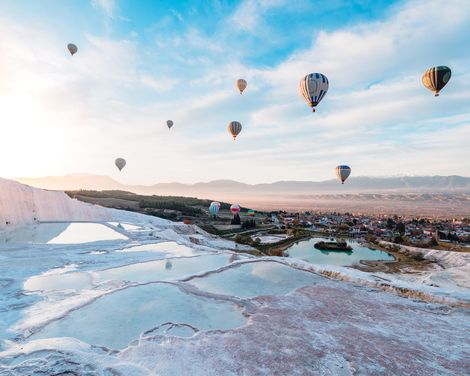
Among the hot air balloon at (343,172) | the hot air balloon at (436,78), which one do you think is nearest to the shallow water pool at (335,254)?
the hot air balloon at (343,172)

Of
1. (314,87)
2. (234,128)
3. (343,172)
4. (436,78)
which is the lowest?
(343,172)

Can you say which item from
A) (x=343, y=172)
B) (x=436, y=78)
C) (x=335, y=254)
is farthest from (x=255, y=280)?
(x=343, y=172)

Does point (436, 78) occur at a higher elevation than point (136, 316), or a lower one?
higher

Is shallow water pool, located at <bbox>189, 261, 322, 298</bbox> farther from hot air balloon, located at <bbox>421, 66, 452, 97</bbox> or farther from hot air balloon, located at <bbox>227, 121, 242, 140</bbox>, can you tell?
hot air balloon, located at <bbox>227, 121, 242, 140</bbox>

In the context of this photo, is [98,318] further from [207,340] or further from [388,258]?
[388,258]

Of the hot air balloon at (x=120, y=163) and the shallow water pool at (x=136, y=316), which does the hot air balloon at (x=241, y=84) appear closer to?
the hot air balloon at (x=120, y=163)

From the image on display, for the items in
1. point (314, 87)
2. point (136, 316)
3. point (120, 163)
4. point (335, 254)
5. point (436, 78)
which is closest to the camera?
point (136, 316)

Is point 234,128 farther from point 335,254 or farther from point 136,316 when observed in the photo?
point 136,316

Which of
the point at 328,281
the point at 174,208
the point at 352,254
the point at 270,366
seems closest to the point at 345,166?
the point at 352,254
